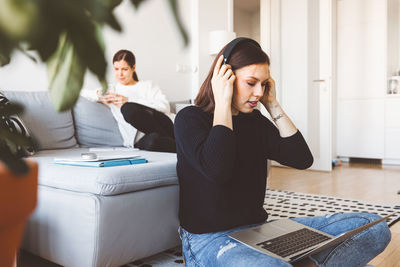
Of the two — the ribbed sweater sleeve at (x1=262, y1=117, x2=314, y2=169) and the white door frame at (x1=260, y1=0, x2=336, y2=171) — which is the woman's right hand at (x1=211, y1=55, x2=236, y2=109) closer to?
the ribbed sweater sleeve at (x1=262, y1=117, x2=314, y2=169)

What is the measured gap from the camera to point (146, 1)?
0.29 m

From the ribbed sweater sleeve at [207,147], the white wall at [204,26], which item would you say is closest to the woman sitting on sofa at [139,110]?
the ribbed sweater sleeve at [207,147]

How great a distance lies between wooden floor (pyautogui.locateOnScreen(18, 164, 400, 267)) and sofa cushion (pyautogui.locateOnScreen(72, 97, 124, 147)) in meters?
1.55

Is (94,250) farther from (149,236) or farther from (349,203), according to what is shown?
(349,203)

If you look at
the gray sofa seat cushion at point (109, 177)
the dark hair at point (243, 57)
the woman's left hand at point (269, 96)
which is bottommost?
the gray sofa seat cushion at point (109, 177)

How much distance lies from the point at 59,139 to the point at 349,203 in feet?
6.68

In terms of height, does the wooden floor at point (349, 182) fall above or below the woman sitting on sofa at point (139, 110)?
below

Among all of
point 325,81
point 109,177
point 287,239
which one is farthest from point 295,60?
point 287,239

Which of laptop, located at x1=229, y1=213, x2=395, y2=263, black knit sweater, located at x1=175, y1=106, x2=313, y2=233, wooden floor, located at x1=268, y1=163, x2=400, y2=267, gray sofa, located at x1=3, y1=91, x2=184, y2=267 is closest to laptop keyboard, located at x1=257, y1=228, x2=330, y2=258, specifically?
laptop, located at x1=229, y1=213, x2=395, y2=263

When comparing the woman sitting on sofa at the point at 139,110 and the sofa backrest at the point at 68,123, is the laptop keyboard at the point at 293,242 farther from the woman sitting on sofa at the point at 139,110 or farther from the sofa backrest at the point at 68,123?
the sofa backrest at the point at 68,123

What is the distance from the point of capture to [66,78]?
29 centimetres

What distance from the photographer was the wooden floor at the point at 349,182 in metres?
3.05

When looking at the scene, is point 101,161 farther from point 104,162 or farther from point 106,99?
point 106,99

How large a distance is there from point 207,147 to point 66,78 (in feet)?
2.71
